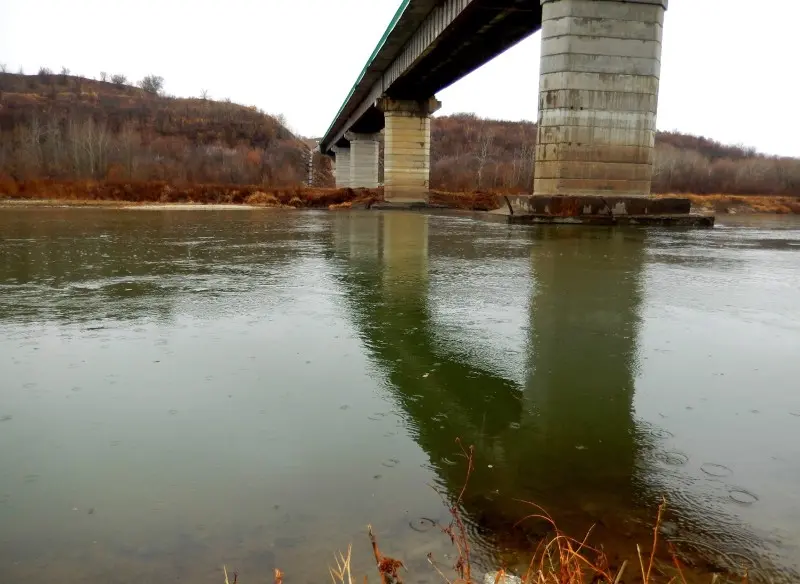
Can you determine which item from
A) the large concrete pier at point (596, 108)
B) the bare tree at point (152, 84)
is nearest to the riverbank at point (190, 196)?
the large concrete pier at point (596, 108)

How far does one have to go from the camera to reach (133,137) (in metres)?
73.1

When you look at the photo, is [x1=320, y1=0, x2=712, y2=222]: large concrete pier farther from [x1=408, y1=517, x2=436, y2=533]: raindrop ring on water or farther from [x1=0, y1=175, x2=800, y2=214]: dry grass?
[x1=0, y1=175, x2=800, y2=214]: dry grass

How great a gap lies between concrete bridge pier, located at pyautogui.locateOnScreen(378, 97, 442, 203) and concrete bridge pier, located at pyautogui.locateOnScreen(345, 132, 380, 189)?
60.5 ft

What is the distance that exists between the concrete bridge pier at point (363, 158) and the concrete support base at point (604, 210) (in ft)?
126

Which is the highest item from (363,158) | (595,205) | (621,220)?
(363,158)

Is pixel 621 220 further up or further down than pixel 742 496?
further up

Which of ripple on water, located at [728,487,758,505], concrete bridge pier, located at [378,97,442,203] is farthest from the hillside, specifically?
ripple on water, located at [728,487,758,505]

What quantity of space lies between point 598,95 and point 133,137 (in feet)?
236

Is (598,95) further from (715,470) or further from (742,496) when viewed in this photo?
(742,496)

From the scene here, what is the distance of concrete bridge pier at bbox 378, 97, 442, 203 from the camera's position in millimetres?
32875

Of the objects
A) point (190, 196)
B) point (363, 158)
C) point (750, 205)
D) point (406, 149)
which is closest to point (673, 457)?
point (406, 149)

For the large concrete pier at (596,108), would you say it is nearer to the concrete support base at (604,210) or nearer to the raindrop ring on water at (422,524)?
the concrete support base at (604,210)

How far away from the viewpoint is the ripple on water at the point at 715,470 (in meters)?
2.00

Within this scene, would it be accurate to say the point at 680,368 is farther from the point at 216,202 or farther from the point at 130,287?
the point at 216,202
